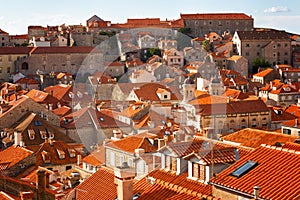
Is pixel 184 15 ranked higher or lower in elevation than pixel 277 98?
higher

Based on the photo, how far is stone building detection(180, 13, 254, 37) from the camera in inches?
4390

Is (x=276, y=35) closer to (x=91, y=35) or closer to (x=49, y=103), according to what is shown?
(x=91, y=35)

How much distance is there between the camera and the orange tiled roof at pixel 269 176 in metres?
12.7

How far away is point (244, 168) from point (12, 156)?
66.0 ft

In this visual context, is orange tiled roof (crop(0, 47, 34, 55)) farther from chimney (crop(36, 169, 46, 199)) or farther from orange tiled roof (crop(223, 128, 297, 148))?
chimney (crop(36, 169, 46, 199))

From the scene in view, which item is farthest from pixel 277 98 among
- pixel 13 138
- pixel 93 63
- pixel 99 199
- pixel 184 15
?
pixel 99 199

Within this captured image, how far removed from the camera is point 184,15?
113m

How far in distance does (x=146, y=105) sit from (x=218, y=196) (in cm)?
3056

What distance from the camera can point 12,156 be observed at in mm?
32344

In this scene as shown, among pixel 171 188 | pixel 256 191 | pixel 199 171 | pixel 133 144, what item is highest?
pixel 256 191

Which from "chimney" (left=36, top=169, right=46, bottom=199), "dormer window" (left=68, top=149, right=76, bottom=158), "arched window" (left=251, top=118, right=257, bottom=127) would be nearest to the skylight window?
"chimney" (left=36, top=169, right=46, bottom=199)

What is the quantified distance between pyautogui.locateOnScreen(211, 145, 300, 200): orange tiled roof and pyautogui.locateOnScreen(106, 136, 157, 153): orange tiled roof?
11.3 m

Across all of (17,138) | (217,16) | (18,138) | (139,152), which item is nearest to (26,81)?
(18,138)

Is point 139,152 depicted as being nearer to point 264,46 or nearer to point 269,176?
point 269,176
